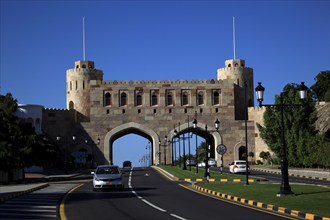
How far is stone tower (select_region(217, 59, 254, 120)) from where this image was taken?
9862cm

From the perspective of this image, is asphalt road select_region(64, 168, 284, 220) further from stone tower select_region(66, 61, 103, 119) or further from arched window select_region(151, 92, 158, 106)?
stone tower select_region(66, 61, 103, 119)

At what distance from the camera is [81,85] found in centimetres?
9850

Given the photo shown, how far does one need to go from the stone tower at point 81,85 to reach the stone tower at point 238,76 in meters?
21.3

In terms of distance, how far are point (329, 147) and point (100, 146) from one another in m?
46.6

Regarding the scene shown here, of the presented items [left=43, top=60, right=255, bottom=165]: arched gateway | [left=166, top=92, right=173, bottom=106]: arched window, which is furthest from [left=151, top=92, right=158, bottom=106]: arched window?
[left=166, top=92, right=173, bottom=106]: arched window

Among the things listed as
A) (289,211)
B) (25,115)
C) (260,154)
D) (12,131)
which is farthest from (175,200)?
(260,154)

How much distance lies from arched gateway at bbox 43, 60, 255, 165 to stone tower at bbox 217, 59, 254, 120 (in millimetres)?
3225

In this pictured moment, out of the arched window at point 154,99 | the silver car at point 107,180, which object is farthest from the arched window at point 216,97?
the silver car at point 107,180

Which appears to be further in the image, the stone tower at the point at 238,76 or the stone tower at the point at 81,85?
the stone tower at the point at 238,76

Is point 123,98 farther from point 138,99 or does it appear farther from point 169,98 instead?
point 169,98

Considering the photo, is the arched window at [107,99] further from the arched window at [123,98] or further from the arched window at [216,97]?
the arched window at [216,97]

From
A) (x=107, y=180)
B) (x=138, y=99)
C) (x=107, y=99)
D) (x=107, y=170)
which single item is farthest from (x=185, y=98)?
(x=107, y=180)

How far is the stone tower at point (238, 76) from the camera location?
98625mm

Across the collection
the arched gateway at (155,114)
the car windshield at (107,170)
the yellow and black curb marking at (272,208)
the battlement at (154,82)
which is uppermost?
the battlement at (154,82)
